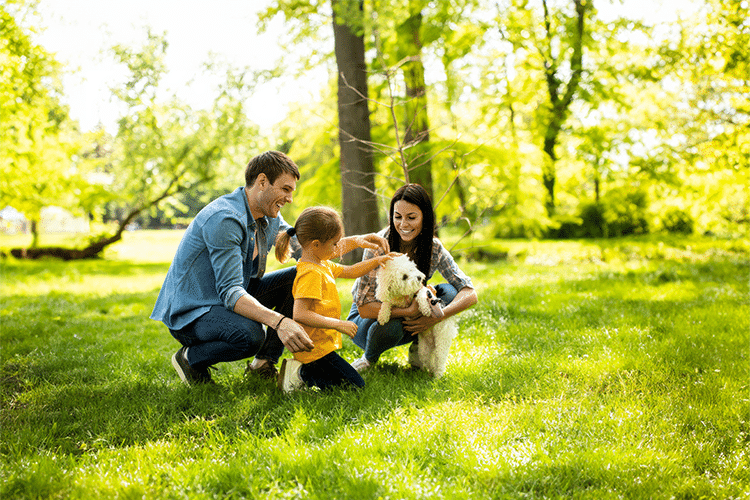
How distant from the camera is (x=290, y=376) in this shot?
11.6ft

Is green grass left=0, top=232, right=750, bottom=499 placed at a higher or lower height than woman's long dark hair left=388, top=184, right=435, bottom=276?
lower

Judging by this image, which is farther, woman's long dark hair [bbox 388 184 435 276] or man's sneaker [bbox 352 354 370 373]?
man's sneaker [bbox 352 354 370 373]

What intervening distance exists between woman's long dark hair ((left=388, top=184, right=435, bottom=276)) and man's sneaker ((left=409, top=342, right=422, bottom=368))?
0.58 m

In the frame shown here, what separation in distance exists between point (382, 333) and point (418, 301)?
Answer: 42cm

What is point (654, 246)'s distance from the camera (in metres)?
14.1

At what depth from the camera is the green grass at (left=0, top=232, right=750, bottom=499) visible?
2.45m

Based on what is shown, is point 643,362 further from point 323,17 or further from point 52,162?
point 52,162

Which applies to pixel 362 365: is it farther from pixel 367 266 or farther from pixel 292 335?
pixel 292 335

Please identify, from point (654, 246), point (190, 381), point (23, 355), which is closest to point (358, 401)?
point (190, 381)

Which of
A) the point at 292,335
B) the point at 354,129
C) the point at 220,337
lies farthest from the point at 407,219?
the point at 354,129

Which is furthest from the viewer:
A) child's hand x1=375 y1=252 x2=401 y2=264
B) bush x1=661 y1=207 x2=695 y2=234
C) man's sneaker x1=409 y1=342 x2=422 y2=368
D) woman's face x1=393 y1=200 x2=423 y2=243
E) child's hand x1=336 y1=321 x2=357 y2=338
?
bush x1=661 y1=207 x2=695 y2=234

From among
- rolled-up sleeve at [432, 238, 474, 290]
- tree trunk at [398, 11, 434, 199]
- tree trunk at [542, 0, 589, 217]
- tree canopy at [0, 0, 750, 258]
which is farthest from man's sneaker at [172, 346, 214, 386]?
tree trunk at [542, 0, 589, 217]

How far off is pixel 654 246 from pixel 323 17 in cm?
1036

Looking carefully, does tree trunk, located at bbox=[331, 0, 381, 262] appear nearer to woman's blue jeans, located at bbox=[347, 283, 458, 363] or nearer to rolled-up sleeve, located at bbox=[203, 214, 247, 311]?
woman's blue jeans, located at bbox=[347, 283, 458, 363]
